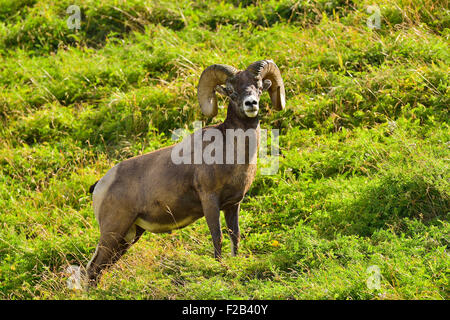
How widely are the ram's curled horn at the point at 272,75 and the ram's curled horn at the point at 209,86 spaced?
279 mm

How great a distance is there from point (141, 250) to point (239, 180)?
1.77 metres

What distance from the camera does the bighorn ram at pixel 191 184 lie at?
280 inches

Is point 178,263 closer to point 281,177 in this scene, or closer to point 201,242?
point 201,242

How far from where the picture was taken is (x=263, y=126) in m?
10.6

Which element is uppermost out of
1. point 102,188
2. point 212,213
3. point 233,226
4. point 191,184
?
point 191,184

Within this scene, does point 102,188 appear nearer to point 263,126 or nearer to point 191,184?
point 191,184

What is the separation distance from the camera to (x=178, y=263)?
7.36m

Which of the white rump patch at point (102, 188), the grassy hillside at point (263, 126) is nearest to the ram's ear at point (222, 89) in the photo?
the white rump patch at point (102, 188)

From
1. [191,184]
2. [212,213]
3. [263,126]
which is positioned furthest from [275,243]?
[263,126]

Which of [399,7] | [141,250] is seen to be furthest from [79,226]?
[399,7]

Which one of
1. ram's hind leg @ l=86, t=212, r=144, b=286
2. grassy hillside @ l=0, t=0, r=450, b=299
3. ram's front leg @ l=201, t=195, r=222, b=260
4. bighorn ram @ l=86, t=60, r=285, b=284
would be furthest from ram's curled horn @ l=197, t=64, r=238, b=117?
grassy hillside @ l=0, t=0, r=450, b=299

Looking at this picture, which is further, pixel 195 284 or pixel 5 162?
pixel 5 162

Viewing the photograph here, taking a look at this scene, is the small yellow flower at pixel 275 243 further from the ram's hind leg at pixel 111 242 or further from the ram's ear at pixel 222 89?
the ram's ear at pixel 222 89

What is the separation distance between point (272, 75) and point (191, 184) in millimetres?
1598
